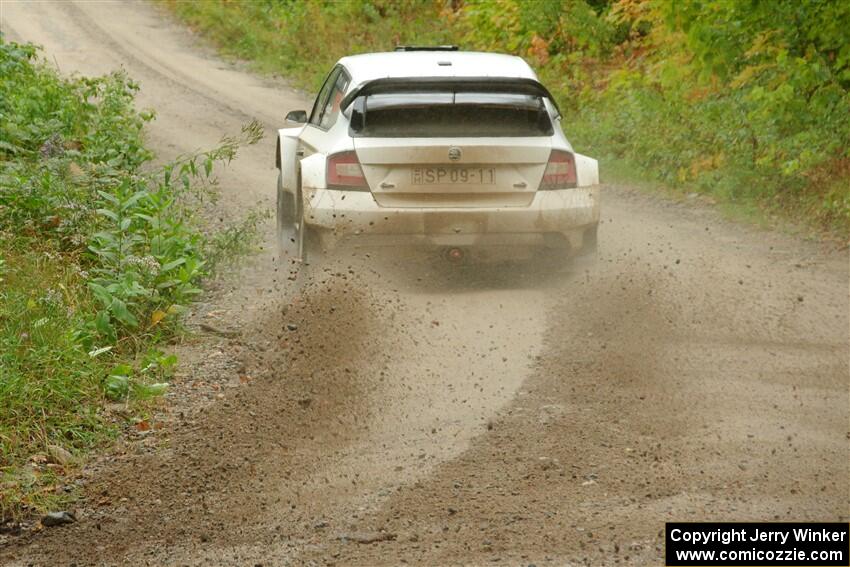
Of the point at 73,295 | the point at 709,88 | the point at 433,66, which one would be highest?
the point at 433,66

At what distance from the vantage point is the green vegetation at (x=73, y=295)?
20.2ft

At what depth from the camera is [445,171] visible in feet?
27.2

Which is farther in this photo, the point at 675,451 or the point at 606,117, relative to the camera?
the point at 606,117

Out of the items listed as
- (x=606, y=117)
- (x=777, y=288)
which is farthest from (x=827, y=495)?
(x=606, y=117)

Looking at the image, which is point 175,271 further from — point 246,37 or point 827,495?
point 246,37

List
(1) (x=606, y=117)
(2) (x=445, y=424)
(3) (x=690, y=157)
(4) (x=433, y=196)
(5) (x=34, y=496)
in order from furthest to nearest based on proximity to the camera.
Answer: (1) (x=606, y=117) → (3) (x=690, y=157) → (4) (x=433, y=196) → (2) (x=445, y=424) → (5) (x=34, y=496)

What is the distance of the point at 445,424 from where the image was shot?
20.2 ft

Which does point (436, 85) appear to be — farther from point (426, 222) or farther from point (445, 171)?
point (426, 222)

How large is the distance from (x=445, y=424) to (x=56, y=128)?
26.6ft

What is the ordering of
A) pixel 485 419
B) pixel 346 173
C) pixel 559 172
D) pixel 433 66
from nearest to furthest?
pixel 485 419 → pixel 346 173 → pixel 559 172 → pixel 433 66

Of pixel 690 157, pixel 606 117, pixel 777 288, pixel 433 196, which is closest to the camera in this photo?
pixel 433 196

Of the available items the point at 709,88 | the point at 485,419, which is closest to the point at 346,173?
the point at 485,419

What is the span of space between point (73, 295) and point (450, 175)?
8.76ft

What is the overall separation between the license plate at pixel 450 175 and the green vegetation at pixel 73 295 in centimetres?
130
